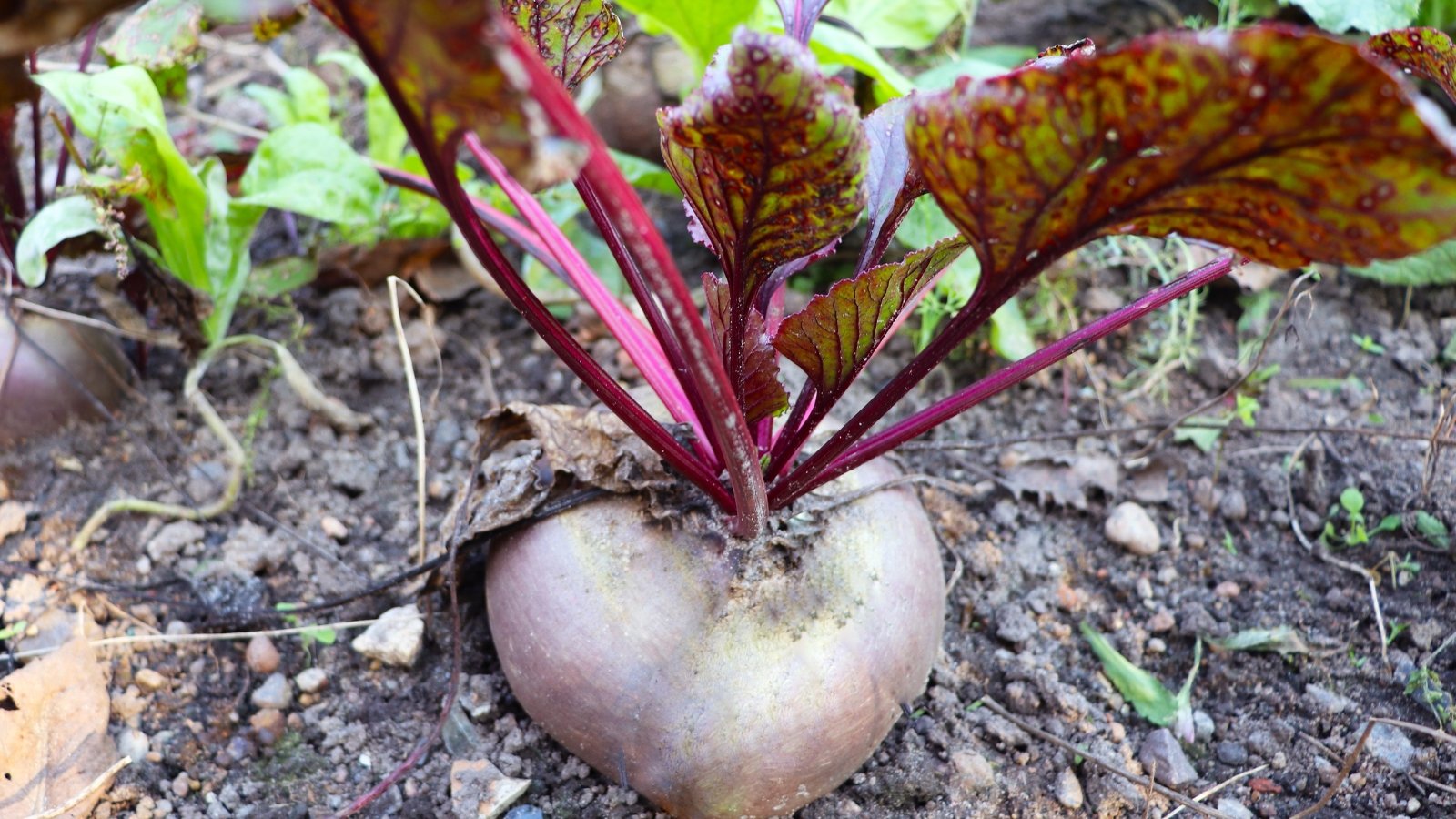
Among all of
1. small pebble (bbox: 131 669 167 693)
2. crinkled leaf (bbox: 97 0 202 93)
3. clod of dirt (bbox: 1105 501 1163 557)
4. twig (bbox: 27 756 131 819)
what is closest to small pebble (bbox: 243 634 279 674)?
small pebble (bbox: 131 669 167 693)

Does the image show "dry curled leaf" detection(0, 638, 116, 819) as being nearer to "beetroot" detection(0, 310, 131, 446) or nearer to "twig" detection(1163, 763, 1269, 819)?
"beetroot" detection(0, 310, 131, 446)

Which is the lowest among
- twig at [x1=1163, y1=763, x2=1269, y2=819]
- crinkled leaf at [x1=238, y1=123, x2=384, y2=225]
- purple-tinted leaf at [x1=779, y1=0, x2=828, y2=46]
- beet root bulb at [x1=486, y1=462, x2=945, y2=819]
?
twig at [x1=1163, y1=763, x2=1269, y2=819]

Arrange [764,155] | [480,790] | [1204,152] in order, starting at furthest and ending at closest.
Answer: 1. [480,790]
2. [764,155]
3. [1204,152]

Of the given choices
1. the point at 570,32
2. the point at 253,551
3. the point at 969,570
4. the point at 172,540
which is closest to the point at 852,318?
the point at 570,32

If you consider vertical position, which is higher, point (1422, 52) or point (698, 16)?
point (1422, 52)

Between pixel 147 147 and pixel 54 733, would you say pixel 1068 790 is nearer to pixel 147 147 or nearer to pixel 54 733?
pixel 54 733

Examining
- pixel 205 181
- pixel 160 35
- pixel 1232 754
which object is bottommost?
pixel 1232 754
